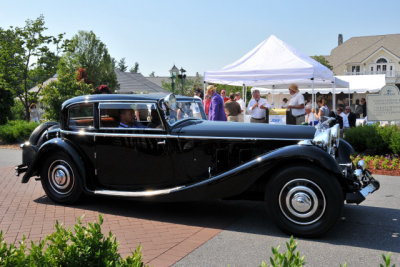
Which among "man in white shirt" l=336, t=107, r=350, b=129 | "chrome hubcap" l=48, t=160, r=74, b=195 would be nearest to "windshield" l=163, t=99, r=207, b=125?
"chrome hubcap" l=48, t=160, r=74, b=195

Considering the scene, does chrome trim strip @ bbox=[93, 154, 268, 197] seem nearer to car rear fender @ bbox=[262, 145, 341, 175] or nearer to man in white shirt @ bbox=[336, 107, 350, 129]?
car rear fender @ bbox=[262, 145, 341, 175]

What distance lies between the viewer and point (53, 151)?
17.5ft

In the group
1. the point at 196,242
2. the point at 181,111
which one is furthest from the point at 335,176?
the point at 181,111

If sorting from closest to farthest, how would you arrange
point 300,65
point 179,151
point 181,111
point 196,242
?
point 196,242 < point 179,151 < point 181,111 < point 300,65

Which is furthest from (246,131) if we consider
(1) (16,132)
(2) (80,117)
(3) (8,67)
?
(3) (8,67)

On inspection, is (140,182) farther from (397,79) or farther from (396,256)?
(397,79)

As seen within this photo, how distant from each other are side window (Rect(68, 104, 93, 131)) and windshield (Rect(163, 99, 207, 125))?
1.19 m

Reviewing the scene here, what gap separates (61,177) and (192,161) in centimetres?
207

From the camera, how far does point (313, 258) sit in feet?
11.4

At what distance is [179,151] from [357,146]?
21.2 ft

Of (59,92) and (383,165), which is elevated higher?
(59,92)

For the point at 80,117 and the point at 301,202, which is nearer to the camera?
the point at 301,202

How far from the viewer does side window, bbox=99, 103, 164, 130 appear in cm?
474

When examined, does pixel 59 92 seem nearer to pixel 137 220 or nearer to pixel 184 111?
pixel 184 111
